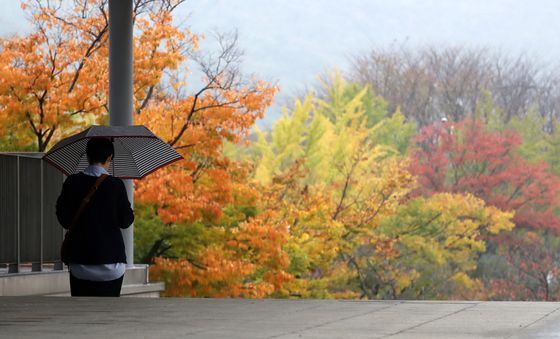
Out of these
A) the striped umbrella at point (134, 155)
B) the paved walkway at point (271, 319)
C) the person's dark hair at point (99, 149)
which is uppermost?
A: the striped umbrella at point (134, 155)

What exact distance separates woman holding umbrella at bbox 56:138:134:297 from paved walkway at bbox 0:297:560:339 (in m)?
0.36

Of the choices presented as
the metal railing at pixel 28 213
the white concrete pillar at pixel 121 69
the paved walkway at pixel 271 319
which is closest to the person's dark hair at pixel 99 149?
the paved walkway at pixel 271 319

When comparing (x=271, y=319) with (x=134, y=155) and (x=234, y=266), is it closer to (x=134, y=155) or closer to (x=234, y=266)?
(x=134, y=155)

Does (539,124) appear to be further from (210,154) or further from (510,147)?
(210,154)

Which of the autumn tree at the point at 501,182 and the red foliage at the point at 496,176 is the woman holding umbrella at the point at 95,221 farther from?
the red foliage at the point at 496,176

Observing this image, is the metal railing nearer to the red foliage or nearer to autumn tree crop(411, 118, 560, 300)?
autumn tree crop(411, 118, 560, 300)

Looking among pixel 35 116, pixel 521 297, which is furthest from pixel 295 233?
pixel 521 297

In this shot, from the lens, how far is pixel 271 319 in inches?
317

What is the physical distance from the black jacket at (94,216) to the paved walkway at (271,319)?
1.57 feet

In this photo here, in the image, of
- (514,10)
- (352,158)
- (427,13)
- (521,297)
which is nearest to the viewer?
(521,297)

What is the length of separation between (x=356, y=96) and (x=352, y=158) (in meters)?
14.5

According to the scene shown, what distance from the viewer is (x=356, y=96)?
5328cm

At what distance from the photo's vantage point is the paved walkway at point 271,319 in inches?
278

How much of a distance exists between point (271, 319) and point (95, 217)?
1487 mm
